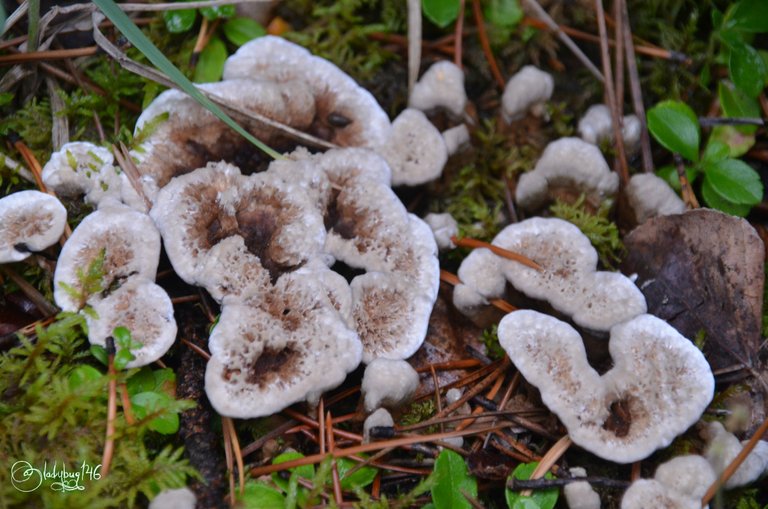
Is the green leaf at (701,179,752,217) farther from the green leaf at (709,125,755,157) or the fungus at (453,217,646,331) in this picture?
the fungus at (453,217,646,331)

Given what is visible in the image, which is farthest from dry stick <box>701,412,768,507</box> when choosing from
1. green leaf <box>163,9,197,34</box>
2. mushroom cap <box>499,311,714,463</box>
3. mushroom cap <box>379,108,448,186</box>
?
green leaf <box>163,9,197,34</box>

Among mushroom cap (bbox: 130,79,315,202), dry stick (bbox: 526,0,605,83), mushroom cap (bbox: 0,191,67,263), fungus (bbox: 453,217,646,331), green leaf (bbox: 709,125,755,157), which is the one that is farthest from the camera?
dry stick (bbox: 526,0,605,83)

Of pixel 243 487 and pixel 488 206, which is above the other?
pixel 488 206

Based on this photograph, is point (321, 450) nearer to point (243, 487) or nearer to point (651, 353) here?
point (243, 487)

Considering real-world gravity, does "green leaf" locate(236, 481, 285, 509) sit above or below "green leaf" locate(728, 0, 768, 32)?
below

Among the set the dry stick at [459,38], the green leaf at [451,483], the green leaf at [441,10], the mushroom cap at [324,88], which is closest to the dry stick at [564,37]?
the dry stick at [459,38]

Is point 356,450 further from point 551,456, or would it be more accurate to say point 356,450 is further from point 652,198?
point 652,198

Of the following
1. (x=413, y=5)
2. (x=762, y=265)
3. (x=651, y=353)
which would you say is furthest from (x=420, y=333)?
(x=413, y=5)
